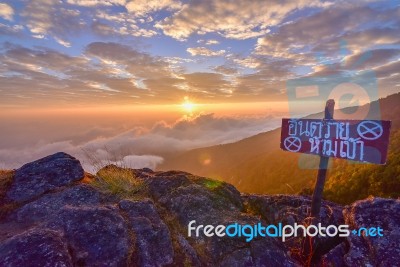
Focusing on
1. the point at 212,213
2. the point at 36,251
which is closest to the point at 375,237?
the point at 212,213

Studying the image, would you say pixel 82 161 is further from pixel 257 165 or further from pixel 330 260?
pixel 257 165

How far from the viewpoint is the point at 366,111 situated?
144 meters

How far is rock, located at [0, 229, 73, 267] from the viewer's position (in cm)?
462

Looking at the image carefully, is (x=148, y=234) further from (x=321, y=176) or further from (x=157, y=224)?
(x=321, y=176)

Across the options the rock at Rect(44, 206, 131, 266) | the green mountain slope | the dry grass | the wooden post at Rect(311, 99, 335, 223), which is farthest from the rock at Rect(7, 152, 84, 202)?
the wooden post at Rect(311, 99, 335, 223)

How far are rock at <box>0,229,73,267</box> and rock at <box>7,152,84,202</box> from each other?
3.62 meters

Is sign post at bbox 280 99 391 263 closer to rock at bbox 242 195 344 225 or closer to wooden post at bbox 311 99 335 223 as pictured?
wooden post at bbox 311 99 335 223

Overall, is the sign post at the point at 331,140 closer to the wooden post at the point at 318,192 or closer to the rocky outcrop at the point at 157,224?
the wooden post at the point at 318,192

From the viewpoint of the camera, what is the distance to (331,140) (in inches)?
273

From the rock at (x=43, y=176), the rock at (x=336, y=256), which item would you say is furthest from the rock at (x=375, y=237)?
the rock at (x=43, y=176)

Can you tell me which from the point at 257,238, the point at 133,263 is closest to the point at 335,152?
the point at 257,238

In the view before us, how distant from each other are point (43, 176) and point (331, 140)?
953 centimetres

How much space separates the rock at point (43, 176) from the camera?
8.34m

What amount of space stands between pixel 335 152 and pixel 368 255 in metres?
2.59
